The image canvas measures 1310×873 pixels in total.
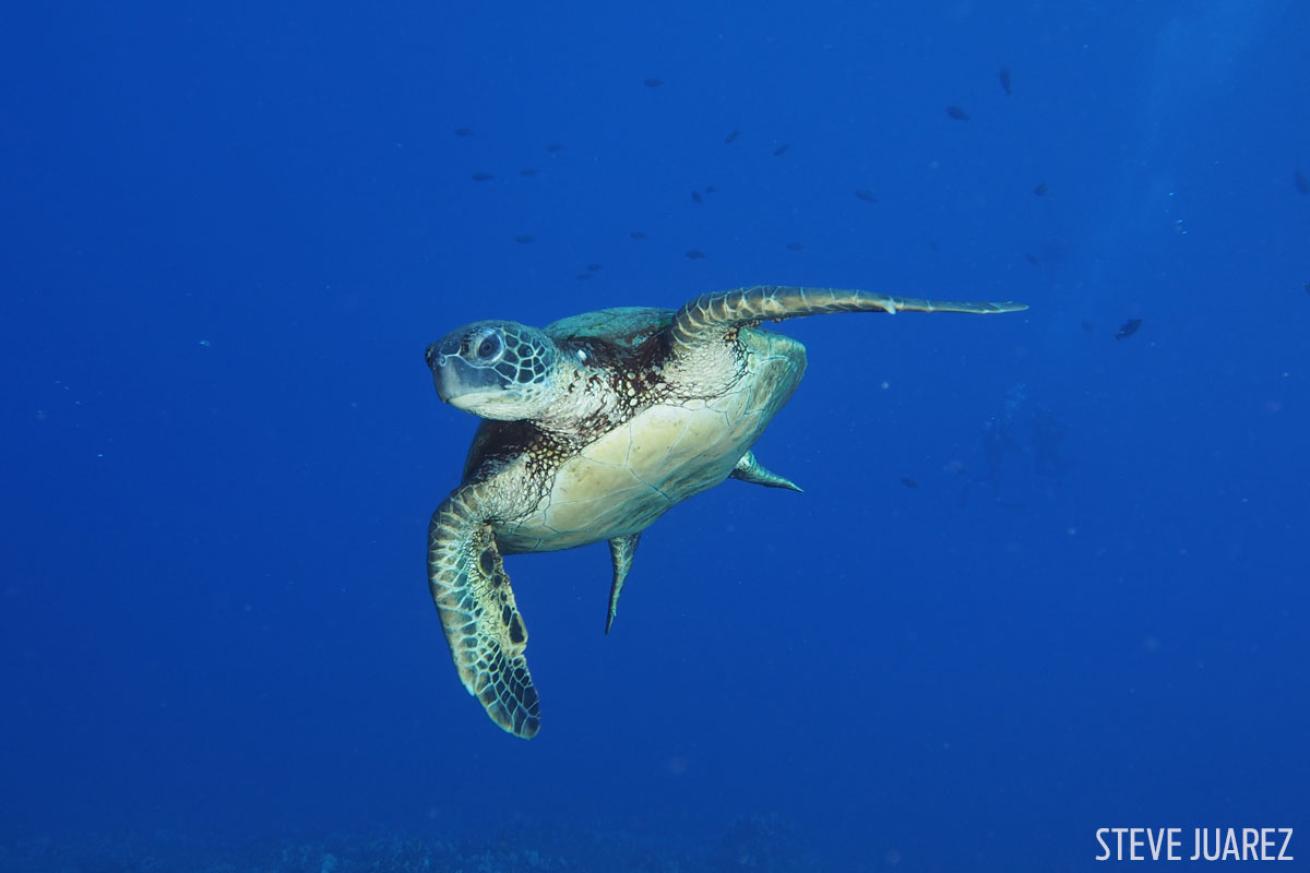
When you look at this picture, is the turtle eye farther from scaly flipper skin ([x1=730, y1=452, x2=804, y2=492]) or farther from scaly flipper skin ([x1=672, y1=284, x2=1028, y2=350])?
scaly flipper skin ([x1=730, y1=452, x2=804, y2=492])

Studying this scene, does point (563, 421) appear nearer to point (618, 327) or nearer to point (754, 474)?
point (618, 327)

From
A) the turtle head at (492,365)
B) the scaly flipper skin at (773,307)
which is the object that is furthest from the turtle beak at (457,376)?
the scaly flipper skin at (773,307)

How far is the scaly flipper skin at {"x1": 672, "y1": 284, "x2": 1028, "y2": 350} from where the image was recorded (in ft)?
10.1

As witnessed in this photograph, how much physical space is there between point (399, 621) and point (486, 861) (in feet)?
111

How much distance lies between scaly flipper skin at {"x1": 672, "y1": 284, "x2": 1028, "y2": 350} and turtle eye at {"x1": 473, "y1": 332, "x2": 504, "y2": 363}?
83 centimetres

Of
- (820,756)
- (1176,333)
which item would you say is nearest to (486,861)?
(820,756)

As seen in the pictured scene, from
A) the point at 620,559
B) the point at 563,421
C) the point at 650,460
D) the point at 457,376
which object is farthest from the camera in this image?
the point at 620,559

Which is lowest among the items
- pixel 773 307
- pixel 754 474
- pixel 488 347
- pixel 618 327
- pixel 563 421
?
pixel 488 347

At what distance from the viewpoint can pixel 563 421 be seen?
3930 mm

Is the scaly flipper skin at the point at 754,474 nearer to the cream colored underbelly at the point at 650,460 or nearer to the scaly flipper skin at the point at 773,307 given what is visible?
the cream colored underbelly at the point at 650,460

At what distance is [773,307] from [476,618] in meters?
2.13

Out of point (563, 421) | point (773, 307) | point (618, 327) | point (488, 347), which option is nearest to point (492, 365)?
point (488, 347)

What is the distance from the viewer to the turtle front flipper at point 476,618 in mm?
3891

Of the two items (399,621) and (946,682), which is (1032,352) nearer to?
(946,682)
